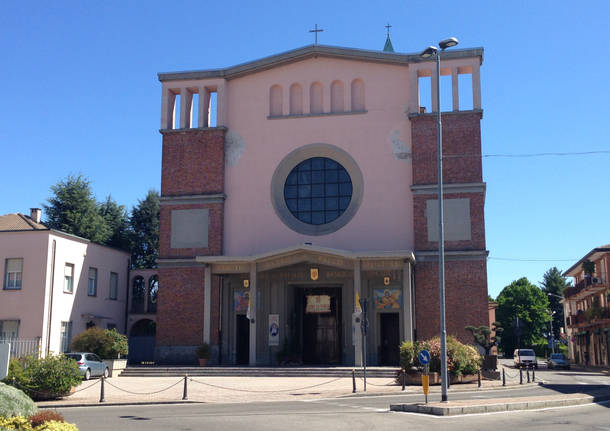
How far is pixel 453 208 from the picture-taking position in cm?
3369

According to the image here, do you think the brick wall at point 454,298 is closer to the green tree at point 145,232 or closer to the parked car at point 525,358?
the parked car at point 525,358

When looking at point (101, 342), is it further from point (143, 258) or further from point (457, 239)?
point (143, 258)

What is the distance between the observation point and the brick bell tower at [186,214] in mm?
35188

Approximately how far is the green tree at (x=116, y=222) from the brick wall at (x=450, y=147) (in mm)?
31685

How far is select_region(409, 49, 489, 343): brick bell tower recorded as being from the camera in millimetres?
32875

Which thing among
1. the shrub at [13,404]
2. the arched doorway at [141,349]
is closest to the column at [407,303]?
the arched doorway at [141,349]

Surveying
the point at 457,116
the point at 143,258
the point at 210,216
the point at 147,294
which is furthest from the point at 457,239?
the point at 143,258

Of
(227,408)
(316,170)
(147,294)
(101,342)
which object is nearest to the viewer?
(227,408)

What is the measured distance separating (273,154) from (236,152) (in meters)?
2.11

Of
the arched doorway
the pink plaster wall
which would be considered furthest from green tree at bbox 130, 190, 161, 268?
the pink plaster wall

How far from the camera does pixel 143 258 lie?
189ft

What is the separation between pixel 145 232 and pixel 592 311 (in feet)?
125

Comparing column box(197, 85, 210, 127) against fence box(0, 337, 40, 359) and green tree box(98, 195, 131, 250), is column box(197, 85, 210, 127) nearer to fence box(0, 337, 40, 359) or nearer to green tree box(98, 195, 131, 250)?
fence box(0, 337, 40, 359)

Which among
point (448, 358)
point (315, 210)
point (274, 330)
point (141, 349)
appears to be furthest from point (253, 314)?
point (141, 349)
